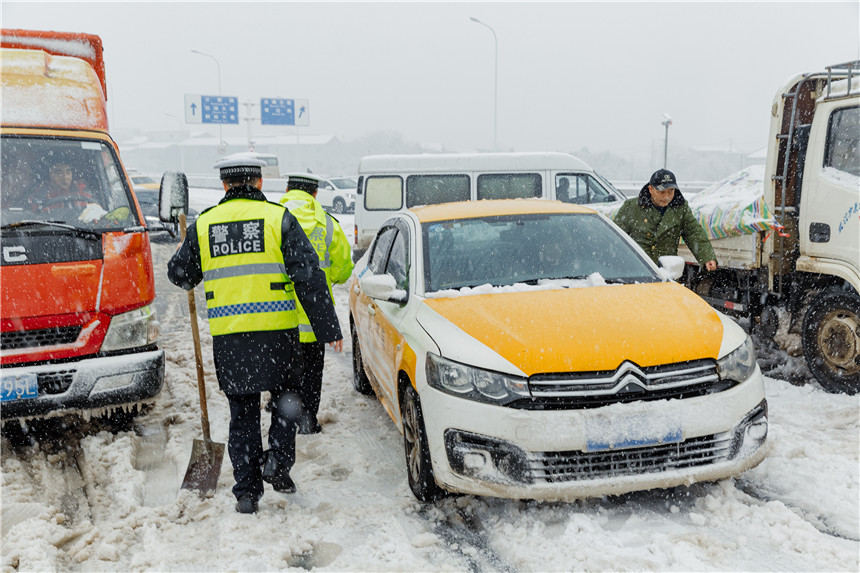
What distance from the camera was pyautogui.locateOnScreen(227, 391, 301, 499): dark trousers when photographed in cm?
366

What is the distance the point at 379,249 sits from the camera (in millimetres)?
5480

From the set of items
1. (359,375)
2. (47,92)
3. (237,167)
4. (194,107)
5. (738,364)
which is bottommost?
(359,375)

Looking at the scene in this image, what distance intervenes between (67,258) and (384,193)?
27.7 feet

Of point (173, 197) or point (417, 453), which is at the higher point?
point (173, 197)

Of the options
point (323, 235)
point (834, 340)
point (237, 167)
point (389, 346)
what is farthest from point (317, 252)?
point (834, 340)

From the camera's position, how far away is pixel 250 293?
3.53m

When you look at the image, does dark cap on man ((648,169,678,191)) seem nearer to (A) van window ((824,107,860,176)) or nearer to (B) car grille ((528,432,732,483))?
(A) van window ((824,107,860,176))

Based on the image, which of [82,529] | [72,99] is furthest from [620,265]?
[72,99]

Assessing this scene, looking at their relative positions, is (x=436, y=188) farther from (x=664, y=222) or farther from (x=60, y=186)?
(x=60, y=186)

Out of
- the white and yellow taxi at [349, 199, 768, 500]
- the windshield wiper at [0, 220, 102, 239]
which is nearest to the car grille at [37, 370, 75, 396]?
the windshield wiper at [0, 220, 102, 239]

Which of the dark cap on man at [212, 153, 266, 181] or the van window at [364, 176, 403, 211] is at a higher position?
the dark cap on man at [212, 153, 266, 181]

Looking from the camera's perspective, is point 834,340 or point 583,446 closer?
point 583,446

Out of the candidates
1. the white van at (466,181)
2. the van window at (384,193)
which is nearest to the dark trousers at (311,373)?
the white van at (466,181)

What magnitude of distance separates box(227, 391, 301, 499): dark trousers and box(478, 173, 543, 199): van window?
8755 mm
